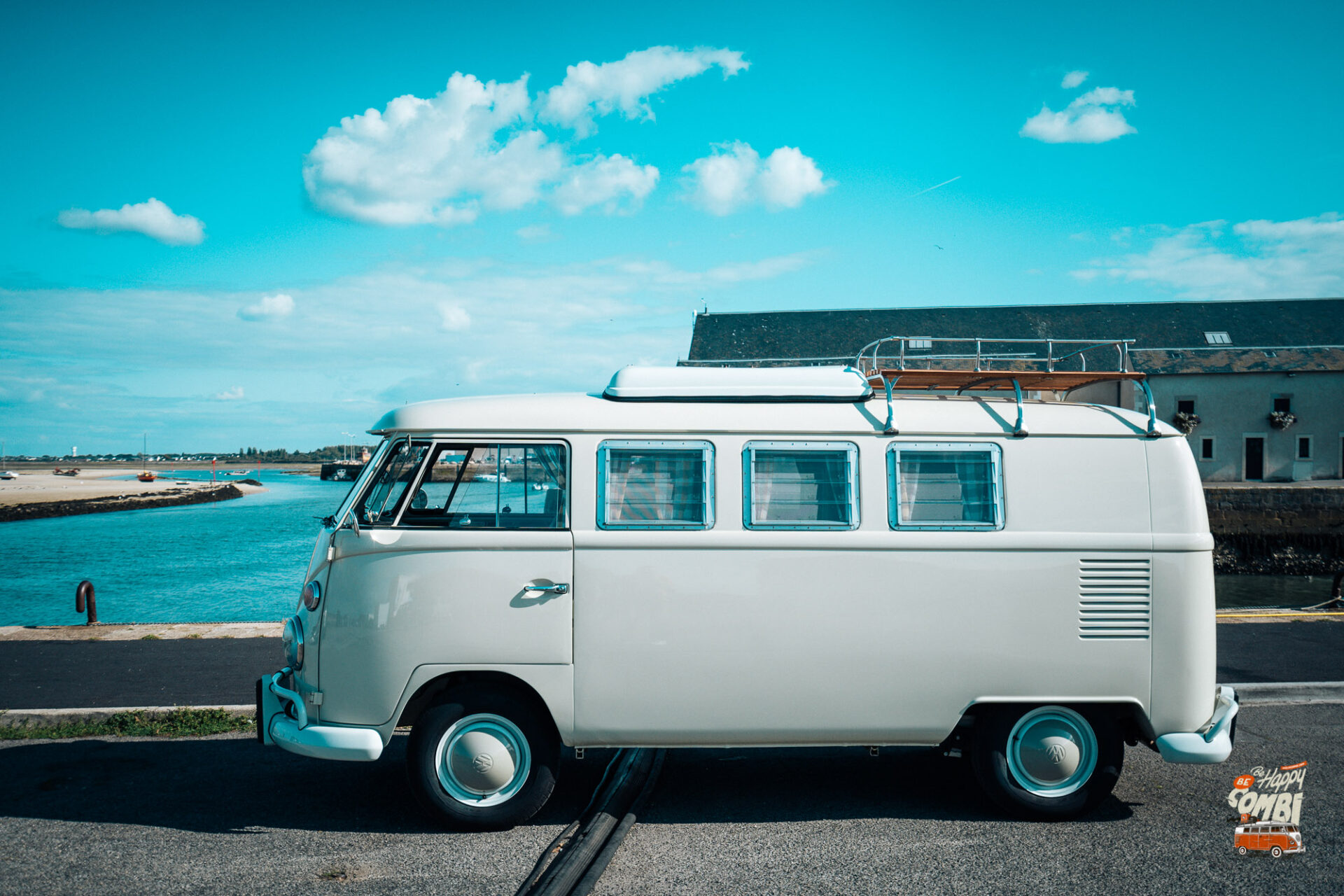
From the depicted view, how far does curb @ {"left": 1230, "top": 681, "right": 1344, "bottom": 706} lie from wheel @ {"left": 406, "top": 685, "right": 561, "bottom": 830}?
6568 mm

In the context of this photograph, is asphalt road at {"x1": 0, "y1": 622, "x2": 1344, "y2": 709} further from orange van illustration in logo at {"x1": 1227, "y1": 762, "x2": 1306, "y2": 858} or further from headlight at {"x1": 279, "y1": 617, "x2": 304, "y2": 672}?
headlight at {"x1": 279, "y1": 617, "x2": 304, "y2": 672}

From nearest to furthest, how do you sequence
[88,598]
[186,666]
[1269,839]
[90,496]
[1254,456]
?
1. [1269,839]
2. [186,666]
3. [88,598]
4. [1254,456]
5. [90,496]

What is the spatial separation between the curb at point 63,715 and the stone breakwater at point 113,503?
206 feet

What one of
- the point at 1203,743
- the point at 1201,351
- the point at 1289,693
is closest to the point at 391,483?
the point at 1203,743

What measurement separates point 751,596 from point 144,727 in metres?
5.36

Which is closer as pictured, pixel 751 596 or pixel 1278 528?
pixel 751 596

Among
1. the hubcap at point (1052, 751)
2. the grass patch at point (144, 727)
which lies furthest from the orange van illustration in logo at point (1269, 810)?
the grass patch at point (144, 727)

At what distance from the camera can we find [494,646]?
4883 mm

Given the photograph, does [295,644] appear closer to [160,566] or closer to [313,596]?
[313,596]

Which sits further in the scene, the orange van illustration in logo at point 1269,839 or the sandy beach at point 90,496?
the sandy beach at point 90,496

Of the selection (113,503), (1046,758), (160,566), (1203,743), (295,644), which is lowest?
(160,566)

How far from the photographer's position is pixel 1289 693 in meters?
7.87

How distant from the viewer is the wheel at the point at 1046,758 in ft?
16.8

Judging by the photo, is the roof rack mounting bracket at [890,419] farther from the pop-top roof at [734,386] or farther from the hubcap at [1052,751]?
the hubcap at [1052,751]
